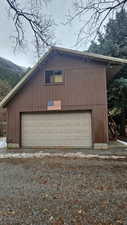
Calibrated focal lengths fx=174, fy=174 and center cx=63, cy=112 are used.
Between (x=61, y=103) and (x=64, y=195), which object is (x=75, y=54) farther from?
(x=64, y=195)

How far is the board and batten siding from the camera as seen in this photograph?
9945mm

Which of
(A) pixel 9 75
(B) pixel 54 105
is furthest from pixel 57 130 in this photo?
(A) pixel 9 75

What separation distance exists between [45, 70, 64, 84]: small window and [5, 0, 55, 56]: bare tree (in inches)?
169

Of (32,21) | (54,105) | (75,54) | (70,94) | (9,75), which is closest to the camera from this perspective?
(32,21)

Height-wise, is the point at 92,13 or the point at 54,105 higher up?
the point at 92,13

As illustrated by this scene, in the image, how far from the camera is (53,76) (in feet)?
34.9

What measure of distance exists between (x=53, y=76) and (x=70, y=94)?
5.11ft

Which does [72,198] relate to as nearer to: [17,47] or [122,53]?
[17,47]

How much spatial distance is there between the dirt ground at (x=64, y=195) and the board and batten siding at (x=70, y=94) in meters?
4.35

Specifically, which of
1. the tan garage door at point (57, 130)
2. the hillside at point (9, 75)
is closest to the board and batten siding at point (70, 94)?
the tan garage door at point (57, 130)

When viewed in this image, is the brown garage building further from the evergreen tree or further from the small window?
the evergreen tree

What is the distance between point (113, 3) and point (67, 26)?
5.41 ft

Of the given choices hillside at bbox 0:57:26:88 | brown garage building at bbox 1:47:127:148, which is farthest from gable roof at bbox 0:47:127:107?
hillside at bbox 0:57:26:88

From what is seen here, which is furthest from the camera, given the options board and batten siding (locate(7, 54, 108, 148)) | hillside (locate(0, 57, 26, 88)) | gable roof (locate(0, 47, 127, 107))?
hillside (locate(0, 57, 26, 88))
